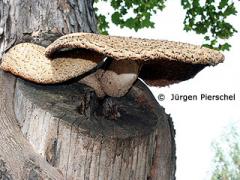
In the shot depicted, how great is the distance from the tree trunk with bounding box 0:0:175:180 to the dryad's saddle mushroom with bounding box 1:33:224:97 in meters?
0.08

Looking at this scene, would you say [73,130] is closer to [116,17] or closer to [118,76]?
[118,76]

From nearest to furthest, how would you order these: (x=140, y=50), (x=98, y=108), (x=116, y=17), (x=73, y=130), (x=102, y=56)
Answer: (x=140, y=50), (x=73, y=130), (x=102, y=56), (x=98, y=108), (x=116, y=17)

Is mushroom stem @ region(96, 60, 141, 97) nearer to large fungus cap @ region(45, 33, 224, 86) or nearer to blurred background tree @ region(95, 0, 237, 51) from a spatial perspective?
large fungus cap @ region(45, 33, 224, 86)

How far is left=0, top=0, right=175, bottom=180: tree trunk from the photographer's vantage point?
1.55m

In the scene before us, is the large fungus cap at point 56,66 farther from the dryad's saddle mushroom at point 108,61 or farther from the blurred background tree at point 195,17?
the blurred background tree at point 195,17

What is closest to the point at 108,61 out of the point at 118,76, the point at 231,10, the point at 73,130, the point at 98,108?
the point at 118,76

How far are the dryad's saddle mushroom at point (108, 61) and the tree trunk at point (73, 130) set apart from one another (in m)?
0.08

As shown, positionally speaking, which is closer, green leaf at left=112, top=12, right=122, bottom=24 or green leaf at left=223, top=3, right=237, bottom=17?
green leaf at left=223, top=3, right=237, bottom=17

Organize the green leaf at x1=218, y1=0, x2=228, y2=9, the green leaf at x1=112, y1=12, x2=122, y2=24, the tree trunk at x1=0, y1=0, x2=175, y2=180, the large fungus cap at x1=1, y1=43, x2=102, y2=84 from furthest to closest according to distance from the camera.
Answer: the green leaf at x1=112, y1=12, x2=122, y2=24 < the green leaf at x1=218, y1=0, x2=228, y2=9 < the large fungus cap at x1=1, y1=43, x2=102, y2=84 < the tree trunk at x1=0, y1=0, x2=175, y2=180

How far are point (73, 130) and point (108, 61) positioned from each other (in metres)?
0.42

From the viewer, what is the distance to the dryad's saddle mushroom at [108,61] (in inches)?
53.7

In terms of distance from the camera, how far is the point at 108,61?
183 centimetres

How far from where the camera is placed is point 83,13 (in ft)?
7.83

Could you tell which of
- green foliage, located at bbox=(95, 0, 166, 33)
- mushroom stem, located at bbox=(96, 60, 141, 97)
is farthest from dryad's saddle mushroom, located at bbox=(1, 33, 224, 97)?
green foliage, located at bbox=(95, 0, 166, 33)
